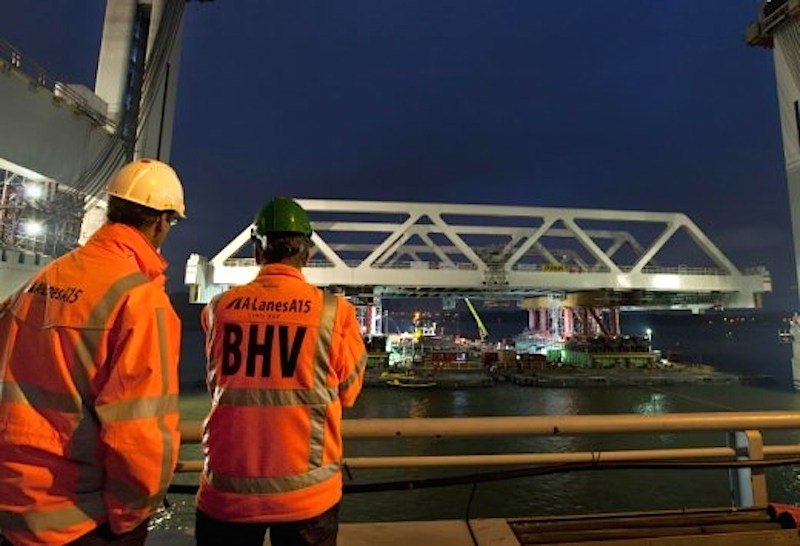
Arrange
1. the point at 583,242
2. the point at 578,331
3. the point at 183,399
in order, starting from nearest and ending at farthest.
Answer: the point at 183,399
the point at 583,242
the point at 578,331

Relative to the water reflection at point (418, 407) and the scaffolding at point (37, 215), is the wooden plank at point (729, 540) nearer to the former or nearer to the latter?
the scaffolding at point (37, 215)

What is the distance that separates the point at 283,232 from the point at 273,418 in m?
0.74

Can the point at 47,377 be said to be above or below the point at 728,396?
above

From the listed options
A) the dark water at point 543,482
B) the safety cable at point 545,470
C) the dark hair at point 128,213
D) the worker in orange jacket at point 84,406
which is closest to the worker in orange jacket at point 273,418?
the worker in orange jacket at point 84,406

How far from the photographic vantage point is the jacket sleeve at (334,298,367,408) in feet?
6.00

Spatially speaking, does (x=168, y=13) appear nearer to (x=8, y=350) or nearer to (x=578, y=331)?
(x=8, y=350)

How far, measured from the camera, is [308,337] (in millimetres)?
1731

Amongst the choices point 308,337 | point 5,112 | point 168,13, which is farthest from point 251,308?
point 168,13

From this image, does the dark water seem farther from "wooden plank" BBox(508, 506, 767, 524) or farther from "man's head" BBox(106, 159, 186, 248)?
"man's head" BBox(106, 159, 186, 248)

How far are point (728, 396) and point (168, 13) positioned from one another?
41597mm

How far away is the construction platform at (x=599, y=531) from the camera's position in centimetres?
234

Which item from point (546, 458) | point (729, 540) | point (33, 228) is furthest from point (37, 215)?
point (729, 540)

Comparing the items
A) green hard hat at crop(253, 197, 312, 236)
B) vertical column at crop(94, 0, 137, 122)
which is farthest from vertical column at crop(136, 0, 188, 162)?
green hard hat at crop(253, 197, 312, 236)

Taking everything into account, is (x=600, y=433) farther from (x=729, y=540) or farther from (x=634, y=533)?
(x=729, y=540)
